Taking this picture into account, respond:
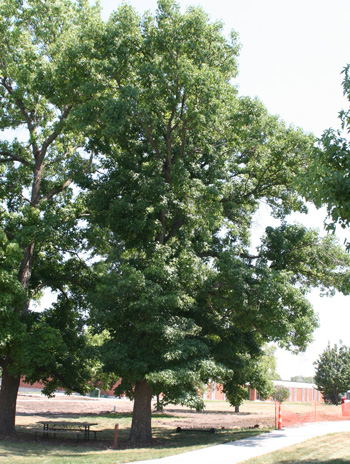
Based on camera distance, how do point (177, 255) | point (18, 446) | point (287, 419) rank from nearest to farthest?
point (18, 446)
point (177, 255)
point (287, 419)

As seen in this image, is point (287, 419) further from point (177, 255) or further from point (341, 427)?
point (177, 255)

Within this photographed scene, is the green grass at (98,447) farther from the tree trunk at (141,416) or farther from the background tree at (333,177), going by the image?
the background tree at (333,177)

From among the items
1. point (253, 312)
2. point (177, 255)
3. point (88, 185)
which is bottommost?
point (253, 312)

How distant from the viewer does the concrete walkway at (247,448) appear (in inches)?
406

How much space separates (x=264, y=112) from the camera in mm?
16484

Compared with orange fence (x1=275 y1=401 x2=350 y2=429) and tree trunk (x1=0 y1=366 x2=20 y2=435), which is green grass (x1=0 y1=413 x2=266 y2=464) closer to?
tree trunk (x1=0 y1=366 x2=20 y2=435)

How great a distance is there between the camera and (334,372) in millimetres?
44156

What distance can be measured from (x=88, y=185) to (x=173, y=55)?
577 cm

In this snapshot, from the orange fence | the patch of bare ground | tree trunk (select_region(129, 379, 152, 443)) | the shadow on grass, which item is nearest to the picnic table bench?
the shadow on grass

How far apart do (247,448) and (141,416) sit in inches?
196

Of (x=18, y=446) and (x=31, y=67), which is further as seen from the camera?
(x=31, y=67)

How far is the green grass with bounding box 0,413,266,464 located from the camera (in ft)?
36.6

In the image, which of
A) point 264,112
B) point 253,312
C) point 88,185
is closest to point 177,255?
point 253,312

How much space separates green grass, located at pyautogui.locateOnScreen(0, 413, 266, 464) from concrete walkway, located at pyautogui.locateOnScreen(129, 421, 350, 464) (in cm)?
67
